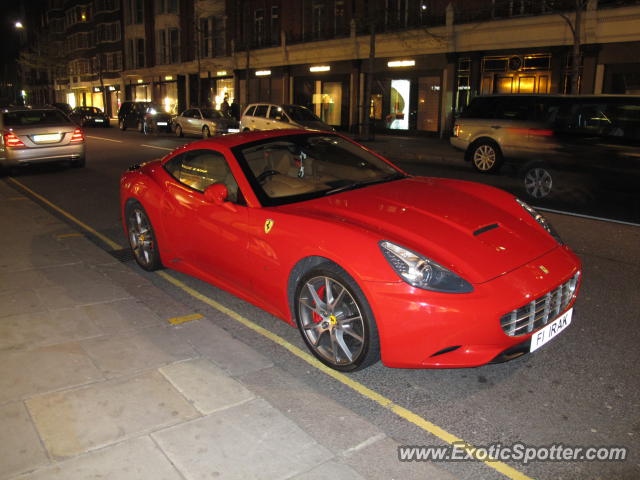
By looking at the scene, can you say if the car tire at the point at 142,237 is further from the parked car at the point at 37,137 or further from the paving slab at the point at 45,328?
the parked car at the point at 37,137

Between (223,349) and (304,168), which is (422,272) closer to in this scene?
(223,349)

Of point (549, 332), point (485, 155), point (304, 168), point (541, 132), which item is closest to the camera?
point (549, 332)

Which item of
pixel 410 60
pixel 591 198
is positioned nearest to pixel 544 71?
pixel 410 60

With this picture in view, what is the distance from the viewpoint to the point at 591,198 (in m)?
10.4

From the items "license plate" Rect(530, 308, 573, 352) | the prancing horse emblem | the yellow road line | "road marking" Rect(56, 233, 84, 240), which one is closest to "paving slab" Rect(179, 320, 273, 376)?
the prancing horse emblem

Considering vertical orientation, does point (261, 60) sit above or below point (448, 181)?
above

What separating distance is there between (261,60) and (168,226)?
1371 inches

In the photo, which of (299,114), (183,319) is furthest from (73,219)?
(299,114)

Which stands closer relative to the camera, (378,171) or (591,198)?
(378,171)

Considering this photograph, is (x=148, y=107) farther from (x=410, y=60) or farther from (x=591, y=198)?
(x=591, y=198)

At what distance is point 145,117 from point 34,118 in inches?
758

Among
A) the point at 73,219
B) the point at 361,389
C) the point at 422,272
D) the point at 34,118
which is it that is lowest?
the point at 361,389

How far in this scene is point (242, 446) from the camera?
2.90 meters

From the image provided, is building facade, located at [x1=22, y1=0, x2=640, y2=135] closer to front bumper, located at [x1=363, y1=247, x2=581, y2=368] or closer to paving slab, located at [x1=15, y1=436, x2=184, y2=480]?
front bumper, located at [x1=363, y1=247, x2=581, y2=368]
